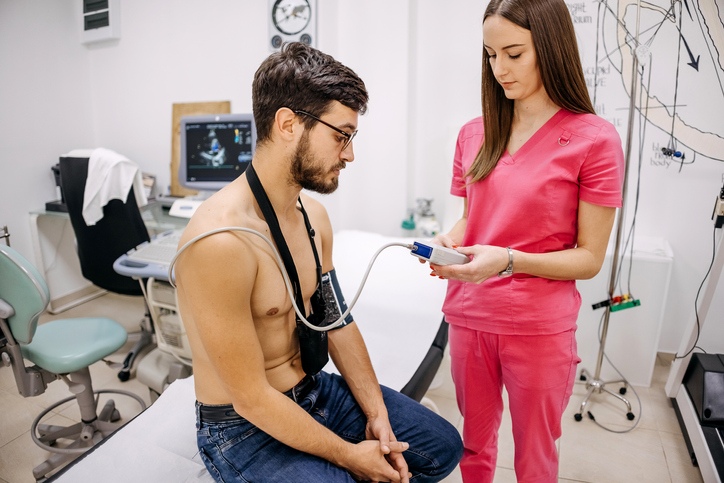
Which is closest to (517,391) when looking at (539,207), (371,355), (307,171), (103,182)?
(539,207)

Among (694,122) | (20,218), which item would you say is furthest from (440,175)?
(20,218)

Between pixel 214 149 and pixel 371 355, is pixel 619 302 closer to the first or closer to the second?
pixel 371 355

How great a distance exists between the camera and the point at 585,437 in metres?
1.91

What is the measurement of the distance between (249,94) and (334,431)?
2.35 m

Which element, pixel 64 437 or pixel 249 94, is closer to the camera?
pixel 64 437

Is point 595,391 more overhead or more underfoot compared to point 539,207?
more underfoot

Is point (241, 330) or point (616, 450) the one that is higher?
point (241, 330)

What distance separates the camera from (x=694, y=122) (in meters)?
2.13

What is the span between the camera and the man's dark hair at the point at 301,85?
98 centimetres

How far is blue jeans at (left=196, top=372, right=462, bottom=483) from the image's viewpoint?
968 mm

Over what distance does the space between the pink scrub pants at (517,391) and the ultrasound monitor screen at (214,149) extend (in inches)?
63.4

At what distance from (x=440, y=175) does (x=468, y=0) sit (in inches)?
36.8

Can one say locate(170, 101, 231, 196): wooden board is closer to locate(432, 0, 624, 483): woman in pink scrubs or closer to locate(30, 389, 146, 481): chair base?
locate(30, 389, 146, 481): chair base

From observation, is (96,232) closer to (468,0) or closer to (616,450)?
(468,0)
